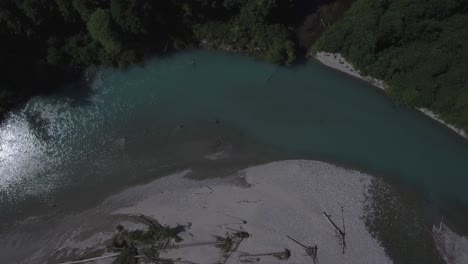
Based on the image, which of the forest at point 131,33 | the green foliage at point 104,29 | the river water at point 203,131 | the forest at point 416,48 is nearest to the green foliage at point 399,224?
the river water at point 203,131

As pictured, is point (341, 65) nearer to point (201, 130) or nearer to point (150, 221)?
point (201, 130)

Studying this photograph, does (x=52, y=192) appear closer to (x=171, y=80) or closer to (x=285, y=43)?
(x=171, y=80)

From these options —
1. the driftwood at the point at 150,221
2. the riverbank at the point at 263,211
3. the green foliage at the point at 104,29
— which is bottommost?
the driftwood at the point at 150,221

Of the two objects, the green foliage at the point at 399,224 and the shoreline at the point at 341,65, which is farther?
the shoreline at the point at 341,65

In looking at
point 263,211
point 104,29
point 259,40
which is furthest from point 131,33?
point 263,211

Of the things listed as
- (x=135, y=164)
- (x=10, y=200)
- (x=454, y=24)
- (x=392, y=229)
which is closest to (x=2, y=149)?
(x=10, y=200)

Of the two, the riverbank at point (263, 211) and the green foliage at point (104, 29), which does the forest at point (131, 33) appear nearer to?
the green foliage at point (104, 29)
